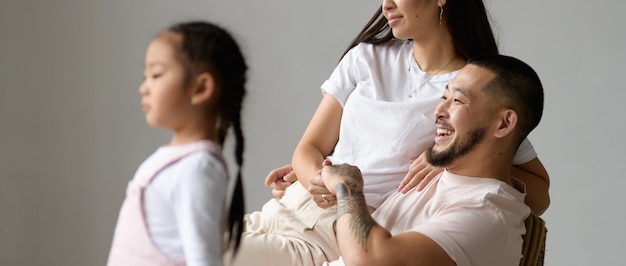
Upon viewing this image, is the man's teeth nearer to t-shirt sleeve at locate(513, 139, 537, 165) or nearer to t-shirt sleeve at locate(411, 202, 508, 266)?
t-shirt sleeve at locate(411, 202, 508, 266)

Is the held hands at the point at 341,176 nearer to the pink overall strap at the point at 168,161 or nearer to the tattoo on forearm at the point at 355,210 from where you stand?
the tattoo on forearm at the point at 355,210

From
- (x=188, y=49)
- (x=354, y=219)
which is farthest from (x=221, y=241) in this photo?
(x=354, y=219)

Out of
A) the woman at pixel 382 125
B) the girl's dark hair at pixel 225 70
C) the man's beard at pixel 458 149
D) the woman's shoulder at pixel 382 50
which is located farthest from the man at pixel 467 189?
the girl's dark hair at pixel 225 70

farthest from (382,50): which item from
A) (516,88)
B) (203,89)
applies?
(203,89)

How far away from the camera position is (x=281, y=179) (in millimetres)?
2400

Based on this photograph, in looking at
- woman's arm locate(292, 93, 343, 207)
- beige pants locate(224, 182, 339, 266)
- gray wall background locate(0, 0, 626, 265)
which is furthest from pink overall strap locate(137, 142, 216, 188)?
gray wall background locate(0, 0, 626, 265)

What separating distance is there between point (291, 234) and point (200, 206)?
1004 mm

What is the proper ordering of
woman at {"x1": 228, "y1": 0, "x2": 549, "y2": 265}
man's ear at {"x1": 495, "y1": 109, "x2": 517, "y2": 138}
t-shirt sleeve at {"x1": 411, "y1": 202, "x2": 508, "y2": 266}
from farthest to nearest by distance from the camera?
woman at {"x1": 228, "y1": 0, "x2": 549, "y2": 265} < man's ear at {"x1": 495, "y1": 109, "x2": 517, "y2": 138} < t-shirt sleeve at {"x1": 411, "y1": 202, "x2": 508, "y2": 266}

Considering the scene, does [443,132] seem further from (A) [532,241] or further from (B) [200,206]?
(B) [200,206]

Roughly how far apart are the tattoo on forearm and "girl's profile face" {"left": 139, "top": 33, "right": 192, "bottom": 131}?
2.22ft

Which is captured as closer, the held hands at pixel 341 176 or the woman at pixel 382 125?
the held hands at pixel 341 176

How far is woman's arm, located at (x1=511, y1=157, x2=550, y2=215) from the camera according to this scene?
2.19 meters

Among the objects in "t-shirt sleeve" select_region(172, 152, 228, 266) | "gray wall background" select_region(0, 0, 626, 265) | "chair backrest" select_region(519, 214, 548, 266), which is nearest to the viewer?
"t-shirt sleeve" select_region(172, 152, 228, 266)

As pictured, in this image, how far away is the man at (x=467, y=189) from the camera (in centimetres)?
182
